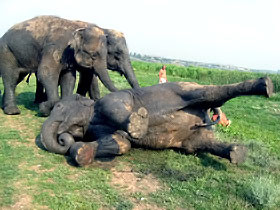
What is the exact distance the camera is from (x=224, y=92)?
12.5 feet

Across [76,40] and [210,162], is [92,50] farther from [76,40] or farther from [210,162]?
[210,162]

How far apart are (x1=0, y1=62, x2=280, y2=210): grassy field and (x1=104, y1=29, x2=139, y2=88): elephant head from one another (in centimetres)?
207

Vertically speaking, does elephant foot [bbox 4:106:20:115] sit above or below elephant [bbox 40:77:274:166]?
below

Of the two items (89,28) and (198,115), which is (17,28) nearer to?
(89,28)

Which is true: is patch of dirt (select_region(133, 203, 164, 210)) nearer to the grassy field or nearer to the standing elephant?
the grassy field

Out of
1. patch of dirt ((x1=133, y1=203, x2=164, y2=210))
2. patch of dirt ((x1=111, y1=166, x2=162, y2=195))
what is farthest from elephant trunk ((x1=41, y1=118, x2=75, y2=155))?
patch of dirt ((x1=133, y1=203, x2=164, y2=210))

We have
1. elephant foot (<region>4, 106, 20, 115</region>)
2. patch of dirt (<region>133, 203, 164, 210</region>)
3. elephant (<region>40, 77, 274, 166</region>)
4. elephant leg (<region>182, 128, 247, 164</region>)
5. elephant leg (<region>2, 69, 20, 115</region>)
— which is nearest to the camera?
patch of dirt (<region>133, 203, 164, 210</region>)

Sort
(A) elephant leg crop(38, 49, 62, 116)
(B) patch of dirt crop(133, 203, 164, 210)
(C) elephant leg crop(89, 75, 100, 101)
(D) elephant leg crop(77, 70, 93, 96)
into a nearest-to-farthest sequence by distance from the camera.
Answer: (B) patch of dirt crop(133, 203, 164, 210) < (A) elephant leg crop(38, 49, 62, 116) < (D) elephant leg crop(77, 70, 93, 96) < (C) elephant leg crop(89, 75, 100, 101)

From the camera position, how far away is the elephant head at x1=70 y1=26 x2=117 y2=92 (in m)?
5.77

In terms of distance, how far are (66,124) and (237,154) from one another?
2.16 metres

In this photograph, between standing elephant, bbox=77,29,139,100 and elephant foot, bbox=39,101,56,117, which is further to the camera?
standing elephant, bbox=77,29,139,100

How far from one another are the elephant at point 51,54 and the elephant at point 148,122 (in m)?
1.43

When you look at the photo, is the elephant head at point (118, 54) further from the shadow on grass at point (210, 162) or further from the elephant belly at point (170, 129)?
the shadow on grass at point (210, 162)

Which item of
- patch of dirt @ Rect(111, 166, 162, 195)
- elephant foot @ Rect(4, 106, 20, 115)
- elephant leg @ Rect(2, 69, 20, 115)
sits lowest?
elephant foot @ Rect(4, 106, 20, 115)
